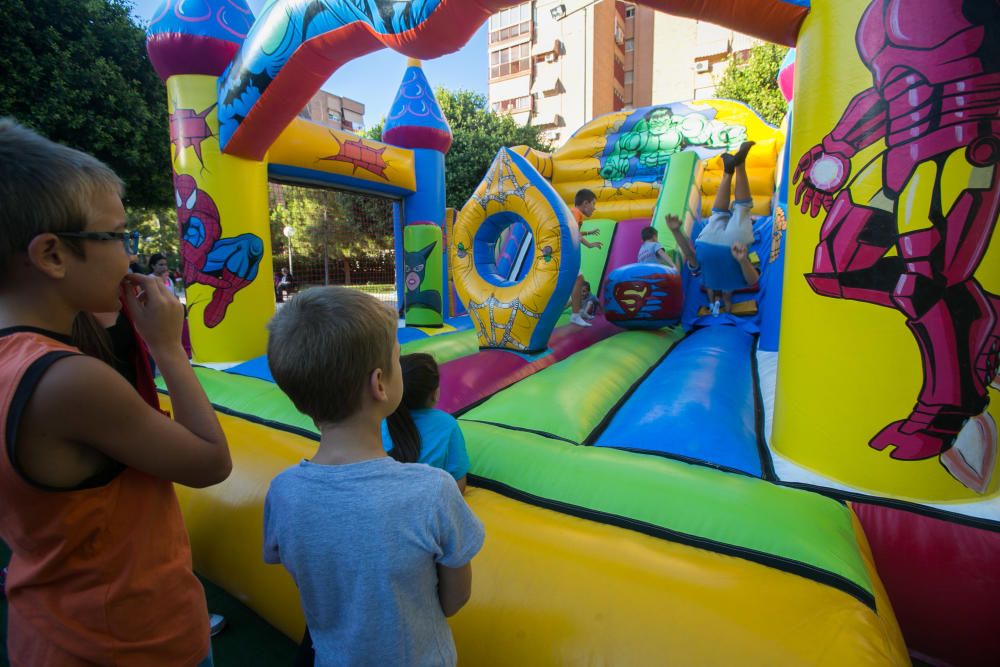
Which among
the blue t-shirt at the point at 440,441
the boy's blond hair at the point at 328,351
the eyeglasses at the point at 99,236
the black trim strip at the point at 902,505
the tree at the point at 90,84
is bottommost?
the black trim strip at the point at 902,505

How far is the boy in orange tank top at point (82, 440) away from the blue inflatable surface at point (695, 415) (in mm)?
1453

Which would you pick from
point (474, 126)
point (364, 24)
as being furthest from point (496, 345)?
point (474, 126)

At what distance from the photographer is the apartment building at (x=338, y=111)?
2722 cm

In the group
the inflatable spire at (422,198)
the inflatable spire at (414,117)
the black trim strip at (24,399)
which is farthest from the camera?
the inflatable spire at (414,117)

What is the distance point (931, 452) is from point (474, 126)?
14.7 meters

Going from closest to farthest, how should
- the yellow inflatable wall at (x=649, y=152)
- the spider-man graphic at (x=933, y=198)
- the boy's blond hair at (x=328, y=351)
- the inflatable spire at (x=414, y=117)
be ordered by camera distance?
the boy's blond hair at (x=328, y=351) < the spider-man graphic at (x=933, y=198) < the inflatable spire at (x=414, y=117) < the yellow inflatable wall at (x=649, y=152)

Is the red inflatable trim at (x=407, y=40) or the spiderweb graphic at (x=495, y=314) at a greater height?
the red inflatable trim at (x=407, y=40)

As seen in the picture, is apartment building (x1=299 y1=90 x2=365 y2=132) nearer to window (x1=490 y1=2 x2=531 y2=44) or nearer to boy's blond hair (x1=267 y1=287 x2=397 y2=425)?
window (x1=490 y1=2 x2=531 y2=44)

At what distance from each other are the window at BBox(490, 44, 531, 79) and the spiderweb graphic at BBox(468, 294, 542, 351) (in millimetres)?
25580

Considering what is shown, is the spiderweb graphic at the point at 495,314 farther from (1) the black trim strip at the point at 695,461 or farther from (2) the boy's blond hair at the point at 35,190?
(2) the boy's blond hair at the point at 35,190

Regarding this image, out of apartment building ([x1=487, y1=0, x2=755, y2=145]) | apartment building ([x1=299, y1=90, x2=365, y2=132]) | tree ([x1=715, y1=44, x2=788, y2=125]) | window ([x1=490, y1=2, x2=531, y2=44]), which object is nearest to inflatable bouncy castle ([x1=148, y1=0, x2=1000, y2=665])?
tree ([x1=715, y1=44, x2=788, y2=125])

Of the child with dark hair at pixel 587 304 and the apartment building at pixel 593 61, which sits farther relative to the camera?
the apartment building at pixel 593 61

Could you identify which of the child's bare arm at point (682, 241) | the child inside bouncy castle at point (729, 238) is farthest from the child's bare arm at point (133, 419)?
the child's bare arm at point (682, 241)

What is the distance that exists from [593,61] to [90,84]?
71.1ft
